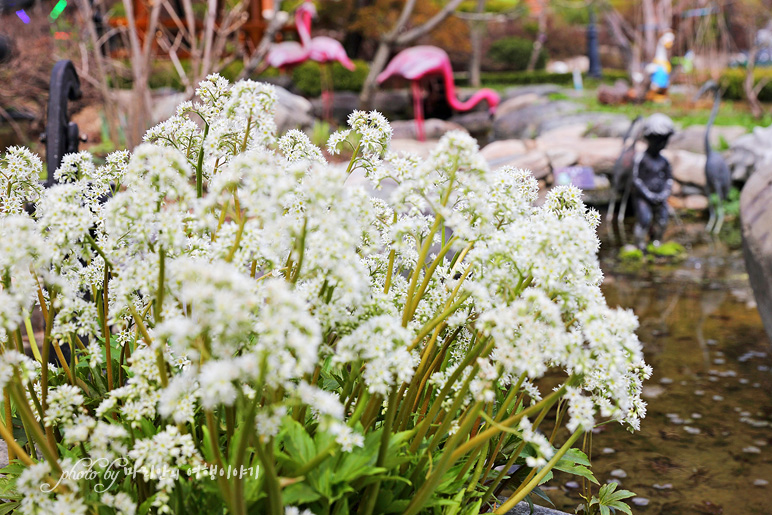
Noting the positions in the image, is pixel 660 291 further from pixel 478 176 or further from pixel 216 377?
pixel 216 377

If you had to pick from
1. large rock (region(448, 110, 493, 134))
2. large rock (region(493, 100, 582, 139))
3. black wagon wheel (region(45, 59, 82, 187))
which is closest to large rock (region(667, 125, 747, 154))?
large rock (region(493, 100, 582, 139))

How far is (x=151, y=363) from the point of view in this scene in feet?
4.45

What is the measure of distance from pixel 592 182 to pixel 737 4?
16.0 m

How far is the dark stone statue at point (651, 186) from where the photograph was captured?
7953mm

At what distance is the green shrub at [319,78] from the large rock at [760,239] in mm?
14809

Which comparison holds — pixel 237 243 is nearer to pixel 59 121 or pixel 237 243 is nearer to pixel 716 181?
pixel 59 121

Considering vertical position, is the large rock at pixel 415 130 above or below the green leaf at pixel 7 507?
below

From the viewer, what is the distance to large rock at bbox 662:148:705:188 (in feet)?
34.0

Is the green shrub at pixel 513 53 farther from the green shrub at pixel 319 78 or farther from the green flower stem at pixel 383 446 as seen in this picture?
the green flower stem at pixel 383 446

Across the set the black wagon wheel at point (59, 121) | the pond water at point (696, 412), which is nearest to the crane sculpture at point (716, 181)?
the pond water at point (696, 412)

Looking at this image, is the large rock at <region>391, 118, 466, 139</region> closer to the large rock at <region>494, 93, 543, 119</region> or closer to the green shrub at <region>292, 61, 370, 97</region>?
the green shrub at <region>292, 61, 370, 97</region>

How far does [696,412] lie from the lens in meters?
3.79

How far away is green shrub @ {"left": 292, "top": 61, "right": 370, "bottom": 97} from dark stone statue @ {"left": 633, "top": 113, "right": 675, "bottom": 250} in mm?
11236

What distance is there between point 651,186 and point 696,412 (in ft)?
15.8
